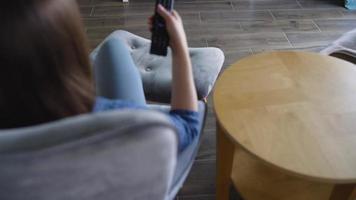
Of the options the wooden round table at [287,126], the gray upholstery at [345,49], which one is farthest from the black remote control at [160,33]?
the gray upholstery at [345,49]

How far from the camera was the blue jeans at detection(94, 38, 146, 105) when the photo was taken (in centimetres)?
98

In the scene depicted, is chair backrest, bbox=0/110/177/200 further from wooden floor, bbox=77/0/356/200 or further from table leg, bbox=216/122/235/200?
wooden floor, bbox=77/0/356/200

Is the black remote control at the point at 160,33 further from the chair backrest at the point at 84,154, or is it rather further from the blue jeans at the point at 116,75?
the chair backrest at the point at 84,154

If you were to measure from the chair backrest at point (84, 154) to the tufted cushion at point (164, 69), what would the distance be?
28.0 inches

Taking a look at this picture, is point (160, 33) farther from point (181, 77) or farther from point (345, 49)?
point (345, 49)

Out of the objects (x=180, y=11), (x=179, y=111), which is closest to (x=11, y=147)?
(x=179, y=111)

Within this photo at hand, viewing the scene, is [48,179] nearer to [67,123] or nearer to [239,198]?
[67,123]

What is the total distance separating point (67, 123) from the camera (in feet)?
1.35

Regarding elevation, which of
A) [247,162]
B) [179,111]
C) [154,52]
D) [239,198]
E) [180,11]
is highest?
[154,52]

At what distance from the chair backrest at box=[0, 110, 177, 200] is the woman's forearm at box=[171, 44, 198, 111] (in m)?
0.28

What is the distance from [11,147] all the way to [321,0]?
281 cm

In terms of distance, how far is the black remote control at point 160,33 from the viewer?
2.43 ft

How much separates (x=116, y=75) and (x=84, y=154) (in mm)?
632

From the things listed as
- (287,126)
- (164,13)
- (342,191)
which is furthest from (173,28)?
(342,191)
